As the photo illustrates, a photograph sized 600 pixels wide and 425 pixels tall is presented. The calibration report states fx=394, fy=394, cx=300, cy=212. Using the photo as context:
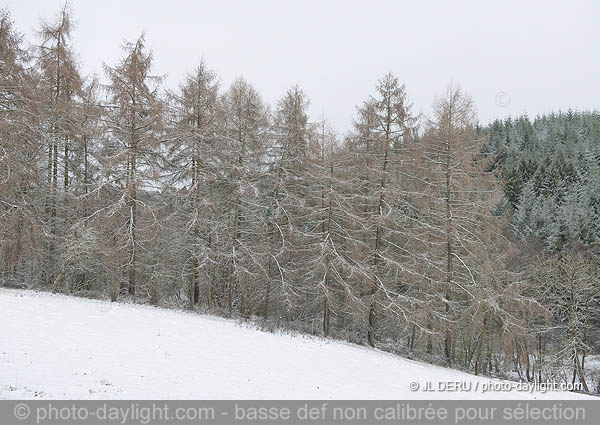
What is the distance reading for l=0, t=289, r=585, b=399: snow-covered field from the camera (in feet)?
24.6

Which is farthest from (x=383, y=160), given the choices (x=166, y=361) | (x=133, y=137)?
(x=166, y=361)

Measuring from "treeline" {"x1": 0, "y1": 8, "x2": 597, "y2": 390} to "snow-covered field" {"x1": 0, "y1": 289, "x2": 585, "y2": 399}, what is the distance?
3.40 meters

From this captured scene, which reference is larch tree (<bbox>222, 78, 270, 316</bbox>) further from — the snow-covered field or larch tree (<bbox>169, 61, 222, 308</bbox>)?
the snow-covered field

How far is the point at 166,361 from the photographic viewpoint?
31.6ft

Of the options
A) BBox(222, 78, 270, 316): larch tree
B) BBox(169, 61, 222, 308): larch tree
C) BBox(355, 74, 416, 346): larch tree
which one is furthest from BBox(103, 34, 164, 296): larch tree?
BBox(355, 74, 416, 346): larch tree

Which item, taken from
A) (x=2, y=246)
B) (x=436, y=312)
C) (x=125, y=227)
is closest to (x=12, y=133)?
(x=2, y=246)

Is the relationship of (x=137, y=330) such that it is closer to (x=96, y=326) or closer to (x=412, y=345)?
(x=96, y=326)

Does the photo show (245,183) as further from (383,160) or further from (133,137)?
(383,160)

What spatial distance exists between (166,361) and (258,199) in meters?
11.1

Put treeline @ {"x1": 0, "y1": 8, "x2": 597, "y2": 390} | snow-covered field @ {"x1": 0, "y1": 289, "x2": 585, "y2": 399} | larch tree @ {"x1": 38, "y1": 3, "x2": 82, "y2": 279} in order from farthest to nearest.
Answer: larch tree @ {"x1": 38, "y1": 3, "x2": 82, "y2": 279}
treeline @ {"x1": 0, "y1": 8, "x2": 597, "y2": 390}
snow-covered field @ {"x1": 0, "y1": 289, "x2": 585, "y2": 399}

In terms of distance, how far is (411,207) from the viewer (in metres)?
19.2

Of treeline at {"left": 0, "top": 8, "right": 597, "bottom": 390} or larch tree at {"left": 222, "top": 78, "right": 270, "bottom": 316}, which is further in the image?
larch tree at {"left": 222, "top": 78, "right": 270, "bottom": 316}

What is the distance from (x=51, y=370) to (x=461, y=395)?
29.5 feet

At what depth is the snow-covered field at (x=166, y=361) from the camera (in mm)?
7491
